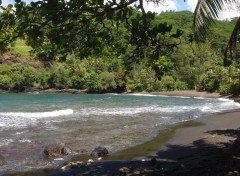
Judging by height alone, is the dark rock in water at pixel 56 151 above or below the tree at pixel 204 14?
below

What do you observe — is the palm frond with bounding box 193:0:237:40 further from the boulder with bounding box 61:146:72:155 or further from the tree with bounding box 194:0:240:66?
the boulder with bounding box 61:146:72:155

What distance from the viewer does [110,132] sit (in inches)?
695

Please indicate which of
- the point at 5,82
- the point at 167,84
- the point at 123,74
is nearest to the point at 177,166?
the point at 123,74

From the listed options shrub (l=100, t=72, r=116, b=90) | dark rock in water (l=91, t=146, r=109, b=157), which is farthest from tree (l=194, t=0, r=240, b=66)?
shrub (l=100, t=72, r=116, b=90)

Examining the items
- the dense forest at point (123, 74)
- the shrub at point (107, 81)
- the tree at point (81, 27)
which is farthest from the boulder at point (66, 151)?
the shrub at point (107, 81)

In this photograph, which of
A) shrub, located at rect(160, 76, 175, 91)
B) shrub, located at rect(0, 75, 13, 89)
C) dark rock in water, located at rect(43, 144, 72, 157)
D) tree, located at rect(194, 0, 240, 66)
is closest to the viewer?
tree, located at rect(194, 0, 240, 66)

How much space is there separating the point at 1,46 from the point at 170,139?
10948mm

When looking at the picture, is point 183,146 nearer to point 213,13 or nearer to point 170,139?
point 170,139

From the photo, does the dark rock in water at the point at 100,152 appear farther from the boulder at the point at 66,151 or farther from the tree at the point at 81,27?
the tree at the point at 81,27

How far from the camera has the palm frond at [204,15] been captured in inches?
266

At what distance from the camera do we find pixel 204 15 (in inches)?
269

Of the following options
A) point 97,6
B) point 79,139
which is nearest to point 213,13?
point 97,6

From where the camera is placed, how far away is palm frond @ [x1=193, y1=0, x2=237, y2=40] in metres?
6.76

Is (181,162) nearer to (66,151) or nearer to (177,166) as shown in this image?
(177,166)
